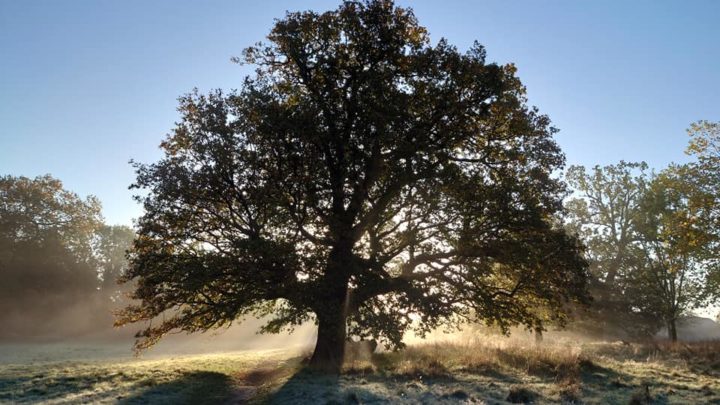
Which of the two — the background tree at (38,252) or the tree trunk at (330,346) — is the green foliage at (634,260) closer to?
the tree trunk at (330,346)

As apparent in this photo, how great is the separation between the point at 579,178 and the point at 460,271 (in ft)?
102

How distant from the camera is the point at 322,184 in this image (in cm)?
1938

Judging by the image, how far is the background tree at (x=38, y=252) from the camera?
185ft

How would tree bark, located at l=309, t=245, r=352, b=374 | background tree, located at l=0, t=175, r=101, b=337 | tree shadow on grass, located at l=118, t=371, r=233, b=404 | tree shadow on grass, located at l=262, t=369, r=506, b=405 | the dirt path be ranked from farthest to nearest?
background tree, located at l=0, t=175, r=101, b=337 → tree bark, located at l=309, t=245, r=352, b=374 → the dirt path → tree shadow on grass, located at l=118, t=371, r=233, b=404 → tree shadow on grass, located at l=262, t=369, r=506, b=405

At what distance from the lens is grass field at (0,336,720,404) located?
44.9ft

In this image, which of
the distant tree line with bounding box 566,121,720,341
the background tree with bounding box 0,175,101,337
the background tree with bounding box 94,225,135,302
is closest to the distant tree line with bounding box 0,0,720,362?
the distant tree line with bounding box 566,121,720,341

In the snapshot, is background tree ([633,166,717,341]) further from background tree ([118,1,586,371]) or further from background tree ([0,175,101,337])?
background tree ([0,175,101,337])

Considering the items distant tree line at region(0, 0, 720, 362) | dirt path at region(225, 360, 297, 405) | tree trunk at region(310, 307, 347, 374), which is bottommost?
dirt path at region(225, 360, 297, 405)

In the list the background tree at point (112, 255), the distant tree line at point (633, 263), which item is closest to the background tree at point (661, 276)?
the distant tree line at point (633, 263)

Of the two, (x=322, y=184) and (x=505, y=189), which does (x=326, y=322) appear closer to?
(x=322, y=184)

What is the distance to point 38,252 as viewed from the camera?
5884 cm

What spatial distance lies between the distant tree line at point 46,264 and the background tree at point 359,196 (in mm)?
49916

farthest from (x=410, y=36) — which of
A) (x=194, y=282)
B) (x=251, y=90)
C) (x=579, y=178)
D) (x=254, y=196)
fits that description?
(x=579, y=178)

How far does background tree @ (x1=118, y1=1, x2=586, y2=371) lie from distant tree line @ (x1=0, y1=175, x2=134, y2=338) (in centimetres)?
4992
